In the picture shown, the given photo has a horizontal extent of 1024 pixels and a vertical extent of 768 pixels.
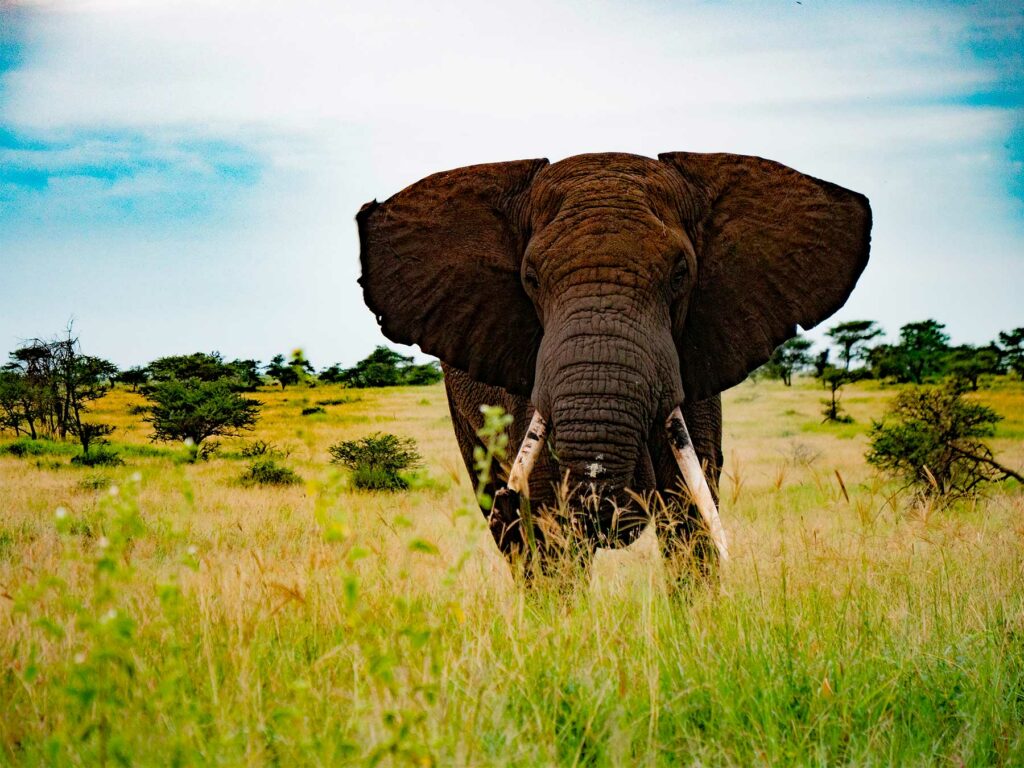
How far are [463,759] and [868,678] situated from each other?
1900 mm

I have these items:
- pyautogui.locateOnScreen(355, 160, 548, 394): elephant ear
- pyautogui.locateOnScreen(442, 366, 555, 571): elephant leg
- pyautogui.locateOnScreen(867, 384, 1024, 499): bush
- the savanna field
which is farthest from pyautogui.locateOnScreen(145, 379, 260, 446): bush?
pyautogui.locateOnScreen(355, 160, 548, 394): elephant ear

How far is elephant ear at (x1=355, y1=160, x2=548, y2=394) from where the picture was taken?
242 inches

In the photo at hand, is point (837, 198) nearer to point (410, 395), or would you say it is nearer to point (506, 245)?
point (506, 245)

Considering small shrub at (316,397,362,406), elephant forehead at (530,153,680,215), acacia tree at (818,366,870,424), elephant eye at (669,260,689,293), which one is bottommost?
acacia tree at (818,366,870,424)

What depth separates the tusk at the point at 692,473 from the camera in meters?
5.25

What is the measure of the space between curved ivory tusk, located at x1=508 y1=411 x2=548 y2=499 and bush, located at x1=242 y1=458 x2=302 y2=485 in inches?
437

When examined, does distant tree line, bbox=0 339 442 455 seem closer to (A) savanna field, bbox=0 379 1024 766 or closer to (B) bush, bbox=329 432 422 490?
(B) bush, bbox=329 432 422 490

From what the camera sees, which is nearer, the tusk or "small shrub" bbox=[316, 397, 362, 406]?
the tusk

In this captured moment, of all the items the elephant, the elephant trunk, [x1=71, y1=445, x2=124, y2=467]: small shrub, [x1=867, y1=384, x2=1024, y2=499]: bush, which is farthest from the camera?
[x1=71, y1=445, x2=124, y2=467]: small shrub

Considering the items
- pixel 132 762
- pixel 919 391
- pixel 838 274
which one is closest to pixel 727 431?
pixel 919 391

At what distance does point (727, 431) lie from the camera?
29.1m

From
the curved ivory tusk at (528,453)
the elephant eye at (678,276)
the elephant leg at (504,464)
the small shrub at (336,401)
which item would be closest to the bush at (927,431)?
the elephant leg at (504,464)

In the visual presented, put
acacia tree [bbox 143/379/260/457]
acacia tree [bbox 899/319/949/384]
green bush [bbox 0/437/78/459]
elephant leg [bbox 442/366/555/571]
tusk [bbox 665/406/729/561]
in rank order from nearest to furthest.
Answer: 1. tusk [bbox 665/406/729/561]
2. elephant leg [bbox 442/366/555/571]
3. green bush [bbox 0/437/78/459]
4. acacia tree [bbox 143/379/260/457]
5. acacia tree [bbox 899/319/949/384]

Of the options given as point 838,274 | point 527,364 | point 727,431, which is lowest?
point 727,431
